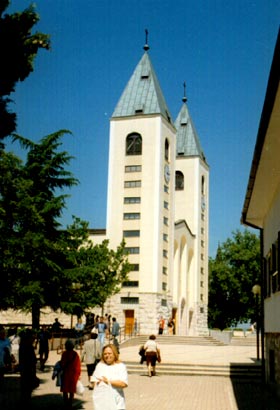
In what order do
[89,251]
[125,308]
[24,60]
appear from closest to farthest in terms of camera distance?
[24,60] < [89,251] < [125,308]

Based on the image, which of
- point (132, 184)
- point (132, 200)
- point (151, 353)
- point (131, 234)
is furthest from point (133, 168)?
point (151, 353)

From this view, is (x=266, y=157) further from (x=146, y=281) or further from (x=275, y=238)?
(x=146, y=281)

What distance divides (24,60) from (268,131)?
6.09 metres

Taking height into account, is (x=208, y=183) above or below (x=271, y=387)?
above

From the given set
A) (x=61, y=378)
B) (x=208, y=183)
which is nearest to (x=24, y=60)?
(x=61, y=378)

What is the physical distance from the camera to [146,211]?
5622cm

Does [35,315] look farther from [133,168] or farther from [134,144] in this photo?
Result: [134,144]

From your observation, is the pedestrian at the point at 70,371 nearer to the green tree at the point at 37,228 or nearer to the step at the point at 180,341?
the green tree at the point at 37,228

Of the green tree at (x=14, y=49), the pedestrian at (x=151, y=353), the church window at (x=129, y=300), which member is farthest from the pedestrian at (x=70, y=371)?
the church window at (x=129, y=300)

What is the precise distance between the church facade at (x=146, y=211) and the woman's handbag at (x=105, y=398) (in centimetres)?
4701

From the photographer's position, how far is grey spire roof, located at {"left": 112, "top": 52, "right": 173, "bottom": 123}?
5991cm

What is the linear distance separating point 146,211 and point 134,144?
6.94m

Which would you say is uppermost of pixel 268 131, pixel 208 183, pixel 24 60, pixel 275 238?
pixel 208 183

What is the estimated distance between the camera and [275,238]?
15445 millimetres
